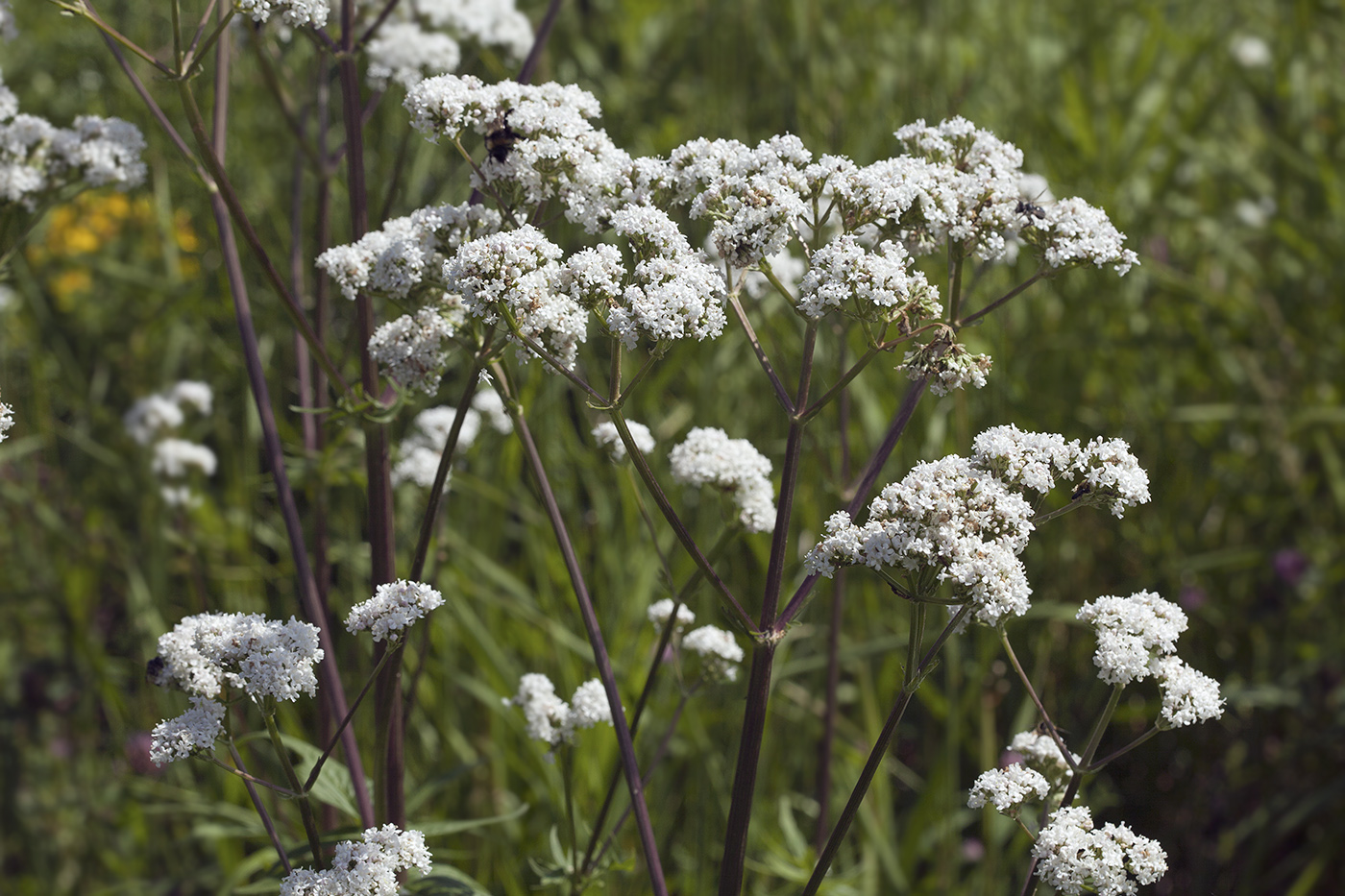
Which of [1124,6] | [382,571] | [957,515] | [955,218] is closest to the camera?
[957,515]

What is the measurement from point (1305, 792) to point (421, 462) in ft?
13.5

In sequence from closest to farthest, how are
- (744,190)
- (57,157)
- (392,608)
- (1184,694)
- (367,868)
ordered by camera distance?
(367,868), (392,608), (1184,694), (744,190), (57,157)

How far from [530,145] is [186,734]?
1526 millimetres

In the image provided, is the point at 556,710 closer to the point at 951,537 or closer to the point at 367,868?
the point at 367,868

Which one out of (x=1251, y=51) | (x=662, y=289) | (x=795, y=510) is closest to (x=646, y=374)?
(x=662, y=289)

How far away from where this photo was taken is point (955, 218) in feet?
8.95

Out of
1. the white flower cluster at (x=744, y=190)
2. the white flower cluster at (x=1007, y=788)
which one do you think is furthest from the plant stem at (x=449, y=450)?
the white flower cluster at (x=1007, y=788)

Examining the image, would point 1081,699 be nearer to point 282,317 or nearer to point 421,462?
point 421,462

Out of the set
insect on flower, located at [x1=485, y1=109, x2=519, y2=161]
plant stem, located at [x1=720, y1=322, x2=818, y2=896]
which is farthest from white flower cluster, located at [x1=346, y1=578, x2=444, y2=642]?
insect on flower, located at [x1=485, y1=109, x2=519, y2=161]

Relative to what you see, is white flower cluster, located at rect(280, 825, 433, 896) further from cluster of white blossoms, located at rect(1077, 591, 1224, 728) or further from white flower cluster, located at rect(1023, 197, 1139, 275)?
white flower cluster, located at rect(1023, 197, 1139, 275)

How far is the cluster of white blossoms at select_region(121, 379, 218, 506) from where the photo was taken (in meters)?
4.94

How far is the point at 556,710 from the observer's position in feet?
10.3

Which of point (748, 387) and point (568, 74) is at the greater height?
point (568, 74)

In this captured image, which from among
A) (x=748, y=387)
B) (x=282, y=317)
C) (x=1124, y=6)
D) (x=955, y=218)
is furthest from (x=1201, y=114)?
(x=282, y=317)
